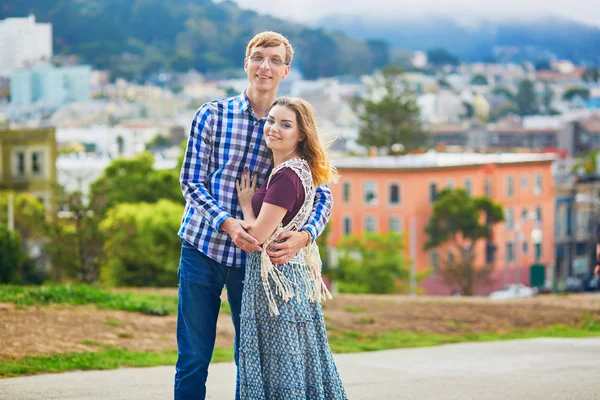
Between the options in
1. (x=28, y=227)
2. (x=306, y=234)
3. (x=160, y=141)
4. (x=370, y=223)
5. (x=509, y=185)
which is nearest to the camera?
(x=306, y=234)

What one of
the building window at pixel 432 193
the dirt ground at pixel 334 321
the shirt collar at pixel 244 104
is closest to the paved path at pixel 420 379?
the dirt ground at pixel 334 321

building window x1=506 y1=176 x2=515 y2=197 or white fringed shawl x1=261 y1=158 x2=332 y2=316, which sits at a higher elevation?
white fringed shawl x1=261 y1=158 x2=332 y2=316

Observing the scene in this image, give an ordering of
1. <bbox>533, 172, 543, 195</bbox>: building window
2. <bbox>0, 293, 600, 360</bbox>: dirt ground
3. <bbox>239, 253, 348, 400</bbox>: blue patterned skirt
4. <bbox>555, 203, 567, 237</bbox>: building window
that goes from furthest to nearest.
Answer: <bbox>555, 203, 567, 237</bbox>: building window → <bbox>533, 172, 543, 195</bbox>: building window → <bbox>0, 293, 600, 360</bbox>: dirt ground → <bbox>239, 253, 348, 400</bbox>: blue patterned skirt

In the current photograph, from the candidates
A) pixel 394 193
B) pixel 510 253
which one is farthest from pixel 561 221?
pixel 394 193

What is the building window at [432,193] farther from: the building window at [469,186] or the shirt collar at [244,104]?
the shirt collar at [244,104]

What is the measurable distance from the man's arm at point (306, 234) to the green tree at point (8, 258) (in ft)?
50.7

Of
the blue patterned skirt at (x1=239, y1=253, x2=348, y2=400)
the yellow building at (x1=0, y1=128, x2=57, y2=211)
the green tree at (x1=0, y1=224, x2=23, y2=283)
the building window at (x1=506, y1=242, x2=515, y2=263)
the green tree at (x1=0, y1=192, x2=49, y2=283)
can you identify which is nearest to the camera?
the blue patterned skirt at (x1=239, y1=253, x2=348, y2=400)

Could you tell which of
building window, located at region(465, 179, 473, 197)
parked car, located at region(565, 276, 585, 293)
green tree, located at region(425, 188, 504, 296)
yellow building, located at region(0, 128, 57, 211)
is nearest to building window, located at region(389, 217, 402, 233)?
green tree, located at region(425, 188, 504, 296)

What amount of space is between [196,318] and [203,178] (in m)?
0.64

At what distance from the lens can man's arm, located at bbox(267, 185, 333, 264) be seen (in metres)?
5.10

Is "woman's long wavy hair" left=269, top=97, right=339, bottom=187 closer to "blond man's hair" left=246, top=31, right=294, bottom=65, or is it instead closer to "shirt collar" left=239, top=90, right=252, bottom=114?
"shirt collar" left=239, top=90, right=252, bottom=114

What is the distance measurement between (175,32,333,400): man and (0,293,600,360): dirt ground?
2594 mm

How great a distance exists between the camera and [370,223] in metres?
54.8

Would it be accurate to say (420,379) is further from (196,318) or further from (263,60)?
(263,60)
